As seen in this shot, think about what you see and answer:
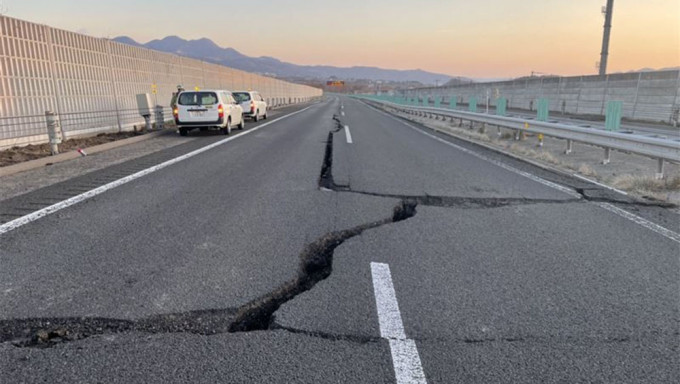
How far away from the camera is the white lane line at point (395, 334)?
2531 millimetres

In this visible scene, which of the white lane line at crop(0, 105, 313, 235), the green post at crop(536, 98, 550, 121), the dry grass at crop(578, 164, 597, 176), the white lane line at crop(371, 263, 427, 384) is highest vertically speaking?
the green post at crop(536, 98, 550, 121)

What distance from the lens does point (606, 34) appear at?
114 ft

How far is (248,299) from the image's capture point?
340 cm

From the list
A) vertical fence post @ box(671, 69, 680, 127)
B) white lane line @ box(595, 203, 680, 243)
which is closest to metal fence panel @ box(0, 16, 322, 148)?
Answer: white lane line @ box(595, 203, 680, 243)

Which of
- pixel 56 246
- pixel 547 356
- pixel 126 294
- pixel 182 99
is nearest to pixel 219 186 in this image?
pixel 56 246

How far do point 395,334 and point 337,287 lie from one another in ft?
2.67

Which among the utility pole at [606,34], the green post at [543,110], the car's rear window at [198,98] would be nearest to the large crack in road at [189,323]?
the car's rear window at [198,98]

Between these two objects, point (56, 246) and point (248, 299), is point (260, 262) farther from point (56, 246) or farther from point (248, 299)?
point (56, 246)

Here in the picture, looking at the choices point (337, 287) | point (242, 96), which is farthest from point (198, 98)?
point (337, 287)

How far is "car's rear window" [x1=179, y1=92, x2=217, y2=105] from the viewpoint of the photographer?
16.0 metres

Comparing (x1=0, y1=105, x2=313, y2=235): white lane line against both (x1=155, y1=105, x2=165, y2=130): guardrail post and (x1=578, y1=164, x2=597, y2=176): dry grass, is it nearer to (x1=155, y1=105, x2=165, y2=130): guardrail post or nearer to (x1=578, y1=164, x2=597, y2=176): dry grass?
(x1=155, y1=105, x2=165, y2=130): guardrail post

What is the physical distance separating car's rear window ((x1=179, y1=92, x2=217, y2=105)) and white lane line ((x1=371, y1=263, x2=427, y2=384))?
13.8 metres

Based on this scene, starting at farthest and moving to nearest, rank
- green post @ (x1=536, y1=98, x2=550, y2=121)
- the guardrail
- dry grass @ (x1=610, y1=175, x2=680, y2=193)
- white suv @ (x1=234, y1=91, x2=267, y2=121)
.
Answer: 1. white suv @ (x1=234, y1=91, x2=267, y2=121)
2. green post @ (x1=536, y1=98, x2=550, y2=121)
3. the guardrail
4. dry grass @ (x1=610, y1=175, x2=680, y2=193)

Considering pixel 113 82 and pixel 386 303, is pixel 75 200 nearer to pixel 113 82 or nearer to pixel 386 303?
pixel 386 303
